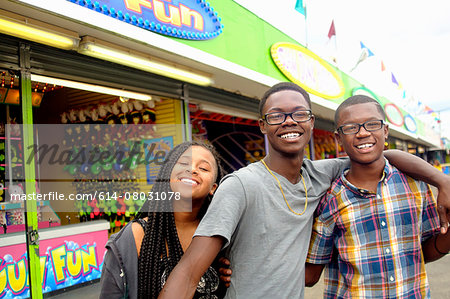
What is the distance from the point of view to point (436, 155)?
41.3m

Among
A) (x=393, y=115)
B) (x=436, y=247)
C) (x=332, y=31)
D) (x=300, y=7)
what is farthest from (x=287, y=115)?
(x=393, y=115)

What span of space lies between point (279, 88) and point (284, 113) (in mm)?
153

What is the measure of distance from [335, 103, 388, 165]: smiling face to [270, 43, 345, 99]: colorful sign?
4506mm

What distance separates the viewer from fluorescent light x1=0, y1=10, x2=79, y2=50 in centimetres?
285

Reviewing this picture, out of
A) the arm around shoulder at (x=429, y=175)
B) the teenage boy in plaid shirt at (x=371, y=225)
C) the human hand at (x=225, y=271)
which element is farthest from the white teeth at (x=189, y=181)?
the arm around shoulder at (x=429, y=175)

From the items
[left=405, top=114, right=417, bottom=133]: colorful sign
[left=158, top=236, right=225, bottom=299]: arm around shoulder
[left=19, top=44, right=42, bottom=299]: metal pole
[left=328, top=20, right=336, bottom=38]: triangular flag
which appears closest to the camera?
[left=158, top=236, right=225, bottom=299]: arm around shoulder

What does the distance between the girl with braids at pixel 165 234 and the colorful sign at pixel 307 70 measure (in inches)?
187

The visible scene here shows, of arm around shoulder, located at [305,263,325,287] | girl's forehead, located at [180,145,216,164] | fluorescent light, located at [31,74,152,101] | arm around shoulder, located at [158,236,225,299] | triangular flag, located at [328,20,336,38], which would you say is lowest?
arm around shoulder, located at [305,263,325,287]

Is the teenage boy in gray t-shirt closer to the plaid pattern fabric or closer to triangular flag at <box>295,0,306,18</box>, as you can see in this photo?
the plaid pattern fabric

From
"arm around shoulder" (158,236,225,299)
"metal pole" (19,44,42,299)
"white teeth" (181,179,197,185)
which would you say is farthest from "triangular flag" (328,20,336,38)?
"arm around shoulder" (158,236,225,299)

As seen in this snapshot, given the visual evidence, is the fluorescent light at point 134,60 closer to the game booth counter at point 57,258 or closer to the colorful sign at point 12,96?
the game booth counter at point 57,258

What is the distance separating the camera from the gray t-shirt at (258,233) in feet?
4.49

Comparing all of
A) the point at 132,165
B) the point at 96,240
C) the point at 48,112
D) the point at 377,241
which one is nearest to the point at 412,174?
the point at 377,241

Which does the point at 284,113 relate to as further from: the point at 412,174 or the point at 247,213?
the point at 412,174
